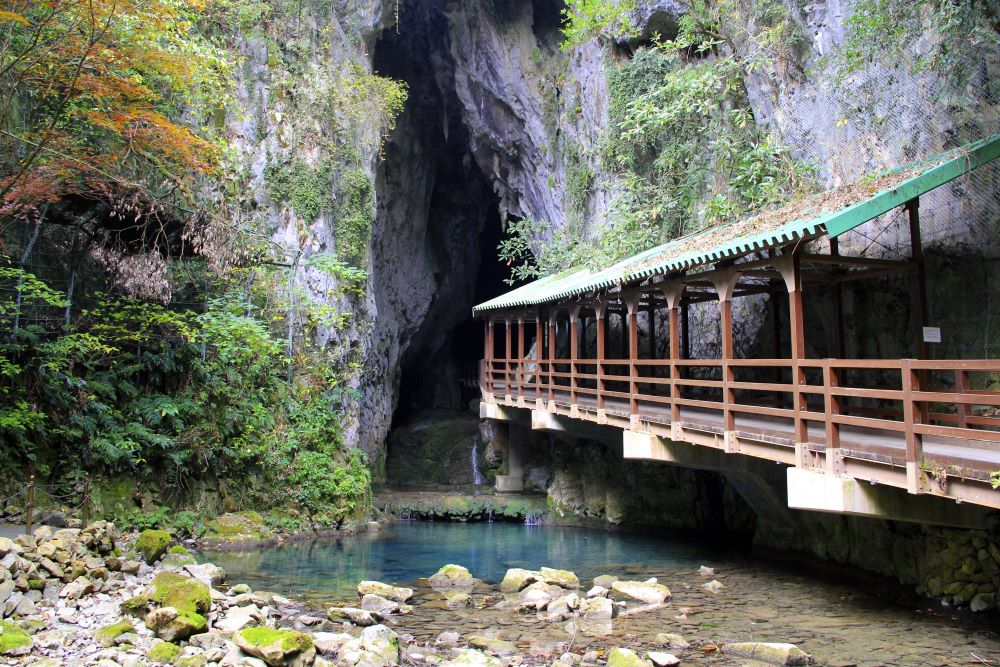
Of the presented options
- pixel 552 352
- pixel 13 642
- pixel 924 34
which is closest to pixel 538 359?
pixel 552 352

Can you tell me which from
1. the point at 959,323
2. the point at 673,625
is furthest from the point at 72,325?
the point at 959,323

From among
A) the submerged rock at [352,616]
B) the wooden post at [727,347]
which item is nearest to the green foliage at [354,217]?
the submerged rock at [352,616]

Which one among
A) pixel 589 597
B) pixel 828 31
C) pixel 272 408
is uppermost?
pixel 828 31

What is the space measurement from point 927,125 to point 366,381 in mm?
17607

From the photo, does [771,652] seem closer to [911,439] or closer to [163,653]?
[911,439]

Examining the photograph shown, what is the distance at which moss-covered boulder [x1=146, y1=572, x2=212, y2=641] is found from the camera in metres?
7.16

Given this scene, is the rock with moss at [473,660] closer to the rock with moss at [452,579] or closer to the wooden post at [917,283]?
the rock with moss at [452,579]

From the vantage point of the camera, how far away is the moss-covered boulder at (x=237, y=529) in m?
13.9

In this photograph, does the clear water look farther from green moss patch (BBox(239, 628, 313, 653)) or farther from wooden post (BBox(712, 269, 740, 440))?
wooden post (BBox(712, 269, 740, 440))

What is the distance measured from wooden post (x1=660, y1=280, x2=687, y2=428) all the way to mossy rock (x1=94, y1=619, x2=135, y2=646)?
25.7 ft

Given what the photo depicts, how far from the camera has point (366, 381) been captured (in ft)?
77.2

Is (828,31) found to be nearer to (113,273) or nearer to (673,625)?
(673,625)

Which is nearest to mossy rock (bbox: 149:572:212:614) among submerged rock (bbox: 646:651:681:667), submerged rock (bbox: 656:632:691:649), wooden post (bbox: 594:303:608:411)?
submerged rock (bbox: 646:651:681:667)

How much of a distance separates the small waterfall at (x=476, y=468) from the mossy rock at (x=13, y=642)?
17411 millimetres
